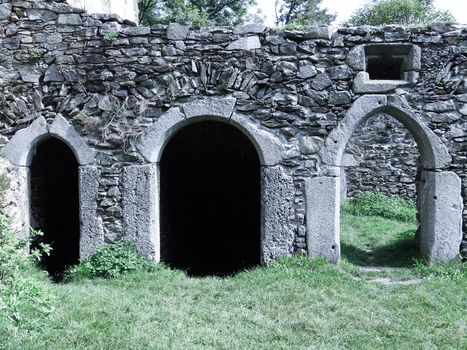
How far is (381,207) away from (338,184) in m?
5.08

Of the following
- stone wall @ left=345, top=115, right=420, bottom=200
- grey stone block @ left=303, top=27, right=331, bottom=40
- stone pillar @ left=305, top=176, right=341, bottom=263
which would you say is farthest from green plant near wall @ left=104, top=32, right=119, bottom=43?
stone wall @ left=345, top=115, right=420, bottom=200

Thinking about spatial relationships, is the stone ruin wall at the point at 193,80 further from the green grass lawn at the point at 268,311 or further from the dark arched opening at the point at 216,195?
the dark arched opening at the point at 216,195

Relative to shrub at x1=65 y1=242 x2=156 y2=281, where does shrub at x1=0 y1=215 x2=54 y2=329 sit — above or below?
above

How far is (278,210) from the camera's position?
5645 millimetres

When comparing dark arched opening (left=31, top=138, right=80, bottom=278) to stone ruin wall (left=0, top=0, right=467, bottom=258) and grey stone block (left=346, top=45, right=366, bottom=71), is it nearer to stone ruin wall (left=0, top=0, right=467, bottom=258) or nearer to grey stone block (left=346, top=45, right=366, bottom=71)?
stone ruin wall (left=0, top=0, right=467, bottom=258)

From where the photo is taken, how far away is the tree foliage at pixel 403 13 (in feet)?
70.5

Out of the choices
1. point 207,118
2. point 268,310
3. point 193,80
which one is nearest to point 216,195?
point 207,118

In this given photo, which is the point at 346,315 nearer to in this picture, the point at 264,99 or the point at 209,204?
the point at 264,99

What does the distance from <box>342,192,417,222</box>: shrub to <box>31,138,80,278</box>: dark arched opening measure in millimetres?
5974

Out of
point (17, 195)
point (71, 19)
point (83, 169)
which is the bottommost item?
point (17, 195)

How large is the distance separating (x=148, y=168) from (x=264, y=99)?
1673mm

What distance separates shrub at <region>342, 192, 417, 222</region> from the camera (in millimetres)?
9898

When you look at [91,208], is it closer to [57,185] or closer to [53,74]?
[53,74]

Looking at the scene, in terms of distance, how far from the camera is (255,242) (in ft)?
29.5
